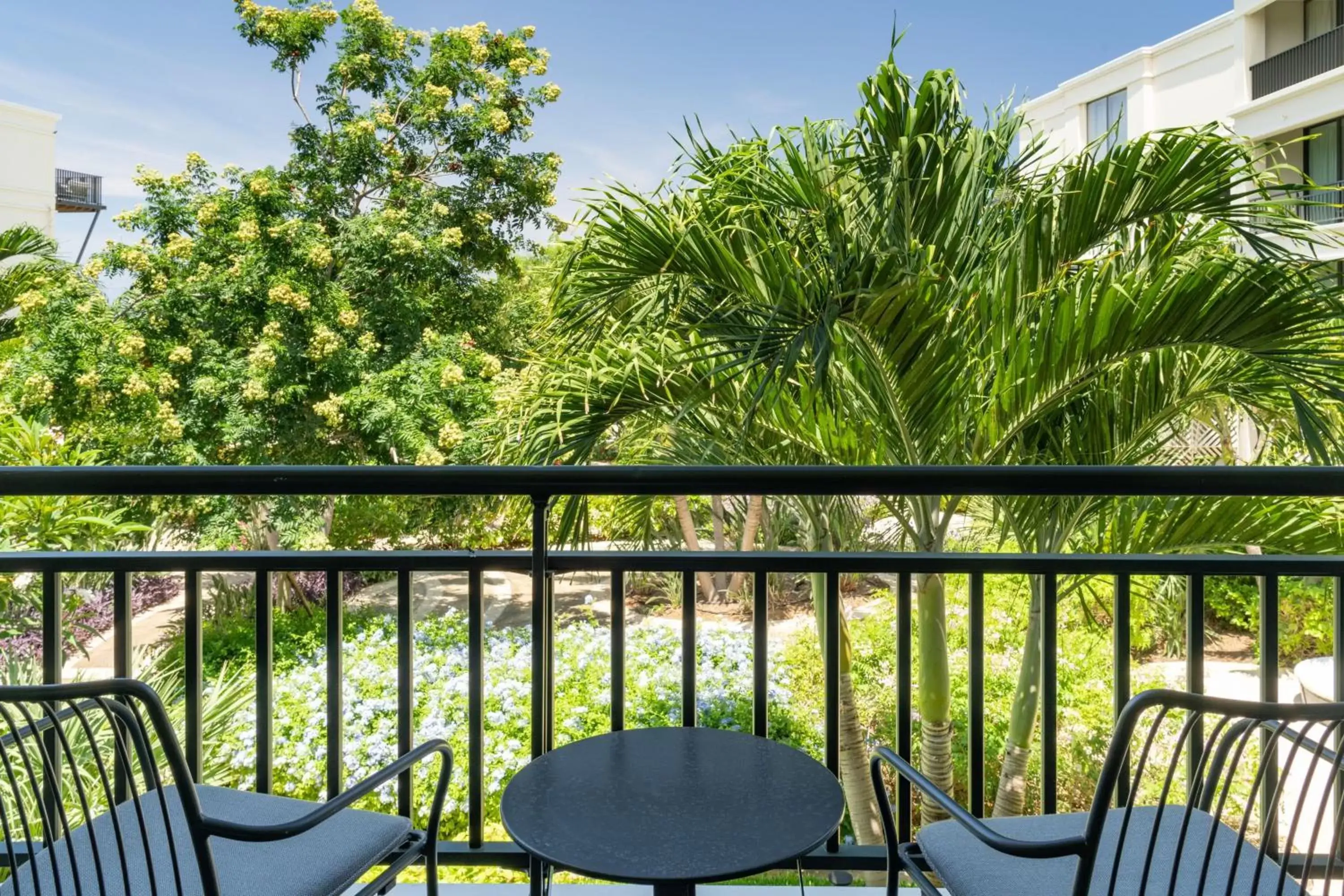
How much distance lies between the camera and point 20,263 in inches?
427

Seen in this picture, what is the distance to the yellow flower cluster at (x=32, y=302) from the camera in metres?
9.05

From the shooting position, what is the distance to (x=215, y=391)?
8.77 m

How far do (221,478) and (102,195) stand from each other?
26990 millimetres

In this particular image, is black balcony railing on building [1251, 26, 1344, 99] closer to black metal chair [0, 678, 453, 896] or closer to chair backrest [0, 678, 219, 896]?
black metal chair [0, 678, 453, 896]

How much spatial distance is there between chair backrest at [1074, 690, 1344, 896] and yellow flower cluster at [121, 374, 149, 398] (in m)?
9.23

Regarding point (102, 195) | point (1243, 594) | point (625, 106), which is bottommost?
point (1243, 594)

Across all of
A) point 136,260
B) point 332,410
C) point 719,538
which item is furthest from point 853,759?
point 136,260

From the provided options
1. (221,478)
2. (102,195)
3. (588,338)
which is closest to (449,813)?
(588,338)

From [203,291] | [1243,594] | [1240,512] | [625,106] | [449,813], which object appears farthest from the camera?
[625,106]

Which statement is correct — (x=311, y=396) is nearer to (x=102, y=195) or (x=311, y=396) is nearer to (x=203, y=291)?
(x=203, y=291)

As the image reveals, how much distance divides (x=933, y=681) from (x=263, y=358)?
24.8ft

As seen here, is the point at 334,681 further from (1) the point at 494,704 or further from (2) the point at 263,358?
(2) the point at 263,358

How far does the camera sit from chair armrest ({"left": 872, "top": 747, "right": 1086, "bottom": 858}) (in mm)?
946

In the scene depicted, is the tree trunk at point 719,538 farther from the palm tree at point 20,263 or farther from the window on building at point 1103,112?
the window on building at point 1103,112
